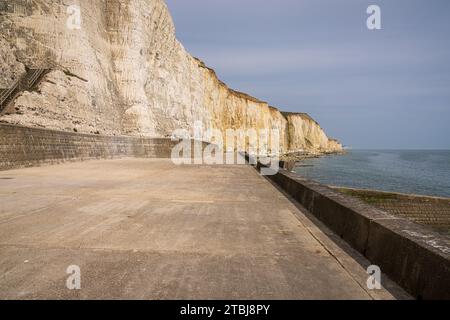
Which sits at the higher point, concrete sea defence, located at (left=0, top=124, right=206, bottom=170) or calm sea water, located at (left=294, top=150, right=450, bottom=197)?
concrete sea defence, located at (left=0, top=124, right=206, bottom=170)

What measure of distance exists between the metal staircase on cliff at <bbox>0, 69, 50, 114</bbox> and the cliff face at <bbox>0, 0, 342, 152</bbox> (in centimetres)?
40

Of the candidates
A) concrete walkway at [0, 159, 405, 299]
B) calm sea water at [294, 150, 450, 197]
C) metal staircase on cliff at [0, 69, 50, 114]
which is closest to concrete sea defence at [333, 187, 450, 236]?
concrete walkway at [0, 159, 405, 299]

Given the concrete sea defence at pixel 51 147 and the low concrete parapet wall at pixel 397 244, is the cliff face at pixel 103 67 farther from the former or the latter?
the low concrete parapet wall at pixel 397 244

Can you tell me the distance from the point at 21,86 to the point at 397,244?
64.6 ft

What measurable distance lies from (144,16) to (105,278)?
99.5 ft

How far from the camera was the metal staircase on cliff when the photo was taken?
15.5 meters

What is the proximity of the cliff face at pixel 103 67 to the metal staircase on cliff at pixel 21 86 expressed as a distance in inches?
15.8

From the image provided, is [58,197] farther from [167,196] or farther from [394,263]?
[394,263]

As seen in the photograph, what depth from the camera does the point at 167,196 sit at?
20.3 feet

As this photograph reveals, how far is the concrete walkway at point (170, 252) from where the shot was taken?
228 cm

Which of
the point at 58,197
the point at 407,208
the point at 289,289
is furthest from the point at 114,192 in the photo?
the point at 407,208

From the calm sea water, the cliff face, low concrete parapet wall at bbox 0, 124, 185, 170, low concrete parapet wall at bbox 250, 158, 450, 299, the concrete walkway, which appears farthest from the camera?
the calm sea water

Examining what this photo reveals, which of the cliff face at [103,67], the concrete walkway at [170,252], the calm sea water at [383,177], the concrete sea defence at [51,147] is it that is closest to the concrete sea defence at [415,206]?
the concrete walkway at [170,252]

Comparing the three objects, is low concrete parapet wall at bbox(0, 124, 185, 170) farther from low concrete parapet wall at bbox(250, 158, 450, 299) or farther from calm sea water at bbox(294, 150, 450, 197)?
calm sea water at bbox(294, 150, 450, 197)
